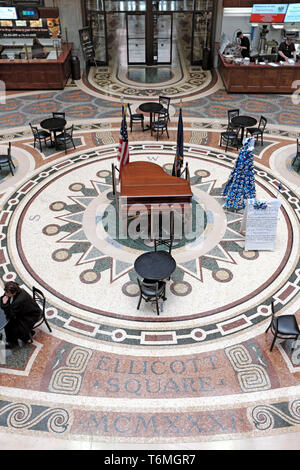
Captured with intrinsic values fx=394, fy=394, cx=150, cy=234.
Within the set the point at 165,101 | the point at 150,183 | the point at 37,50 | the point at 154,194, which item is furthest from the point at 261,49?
the point at 154,194

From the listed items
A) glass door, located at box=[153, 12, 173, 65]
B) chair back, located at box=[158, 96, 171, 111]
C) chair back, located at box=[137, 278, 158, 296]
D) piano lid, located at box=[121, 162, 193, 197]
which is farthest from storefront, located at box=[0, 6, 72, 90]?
chair back, located at box=[137, 278, 158, 296]

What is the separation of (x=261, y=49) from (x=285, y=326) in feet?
45.2

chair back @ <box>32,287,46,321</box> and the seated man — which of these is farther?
chair back @ <box>32,287,46,321</box>

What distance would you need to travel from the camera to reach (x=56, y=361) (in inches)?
236

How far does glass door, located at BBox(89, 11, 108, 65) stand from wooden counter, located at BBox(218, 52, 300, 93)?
5727 mm

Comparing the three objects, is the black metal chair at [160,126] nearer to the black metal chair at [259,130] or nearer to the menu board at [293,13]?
the black metal chair at [259,130]

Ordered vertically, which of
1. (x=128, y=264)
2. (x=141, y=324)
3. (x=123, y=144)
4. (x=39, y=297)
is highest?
(x=123, y=144)

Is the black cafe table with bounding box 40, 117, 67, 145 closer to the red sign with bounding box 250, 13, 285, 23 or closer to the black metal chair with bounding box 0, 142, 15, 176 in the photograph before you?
the black metal chair with bounding box 0, 142, 15, 176

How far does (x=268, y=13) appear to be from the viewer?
580 inches

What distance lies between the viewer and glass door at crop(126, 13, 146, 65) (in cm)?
1797

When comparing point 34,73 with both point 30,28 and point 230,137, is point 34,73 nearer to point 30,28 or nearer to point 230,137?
point 30,28

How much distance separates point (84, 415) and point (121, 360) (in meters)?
0.97

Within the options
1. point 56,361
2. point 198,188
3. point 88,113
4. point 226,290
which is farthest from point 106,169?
point 56,361

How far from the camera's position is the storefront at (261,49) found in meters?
14.3
